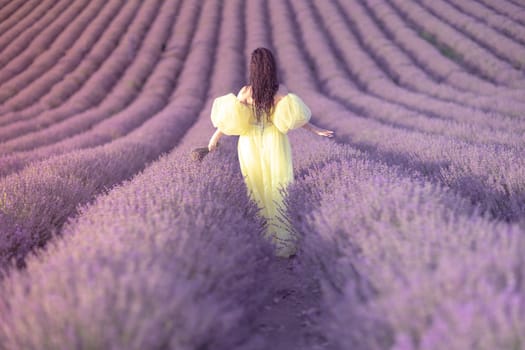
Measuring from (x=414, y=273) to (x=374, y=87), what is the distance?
968 centimetres

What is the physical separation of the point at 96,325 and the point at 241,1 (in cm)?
1962

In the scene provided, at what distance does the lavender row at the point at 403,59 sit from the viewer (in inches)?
303

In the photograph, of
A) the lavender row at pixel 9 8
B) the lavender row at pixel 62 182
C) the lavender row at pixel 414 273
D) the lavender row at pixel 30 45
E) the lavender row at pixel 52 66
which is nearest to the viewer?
the lavender row at pixel 414 273

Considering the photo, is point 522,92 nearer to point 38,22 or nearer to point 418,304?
point 418,304

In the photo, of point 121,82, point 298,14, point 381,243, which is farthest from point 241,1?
point 381,243

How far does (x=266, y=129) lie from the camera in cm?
344

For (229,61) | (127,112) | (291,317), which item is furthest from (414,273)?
(229,61)

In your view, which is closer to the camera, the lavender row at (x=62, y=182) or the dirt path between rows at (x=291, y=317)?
the dirt path between rows at (x=291, y=317)

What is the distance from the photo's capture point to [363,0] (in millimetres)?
18062

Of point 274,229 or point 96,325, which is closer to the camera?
point 96,325

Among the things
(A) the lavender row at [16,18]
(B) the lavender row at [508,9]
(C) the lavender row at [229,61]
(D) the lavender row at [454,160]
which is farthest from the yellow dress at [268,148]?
(A) the lavender row at [16,18]

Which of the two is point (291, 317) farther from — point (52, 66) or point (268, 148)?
point (52, 66)

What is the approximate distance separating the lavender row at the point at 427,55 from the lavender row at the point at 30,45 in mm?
9835

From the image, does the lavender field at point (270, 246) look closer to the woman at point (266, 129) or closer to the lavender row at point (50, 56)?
the woman at point (266, 129)
